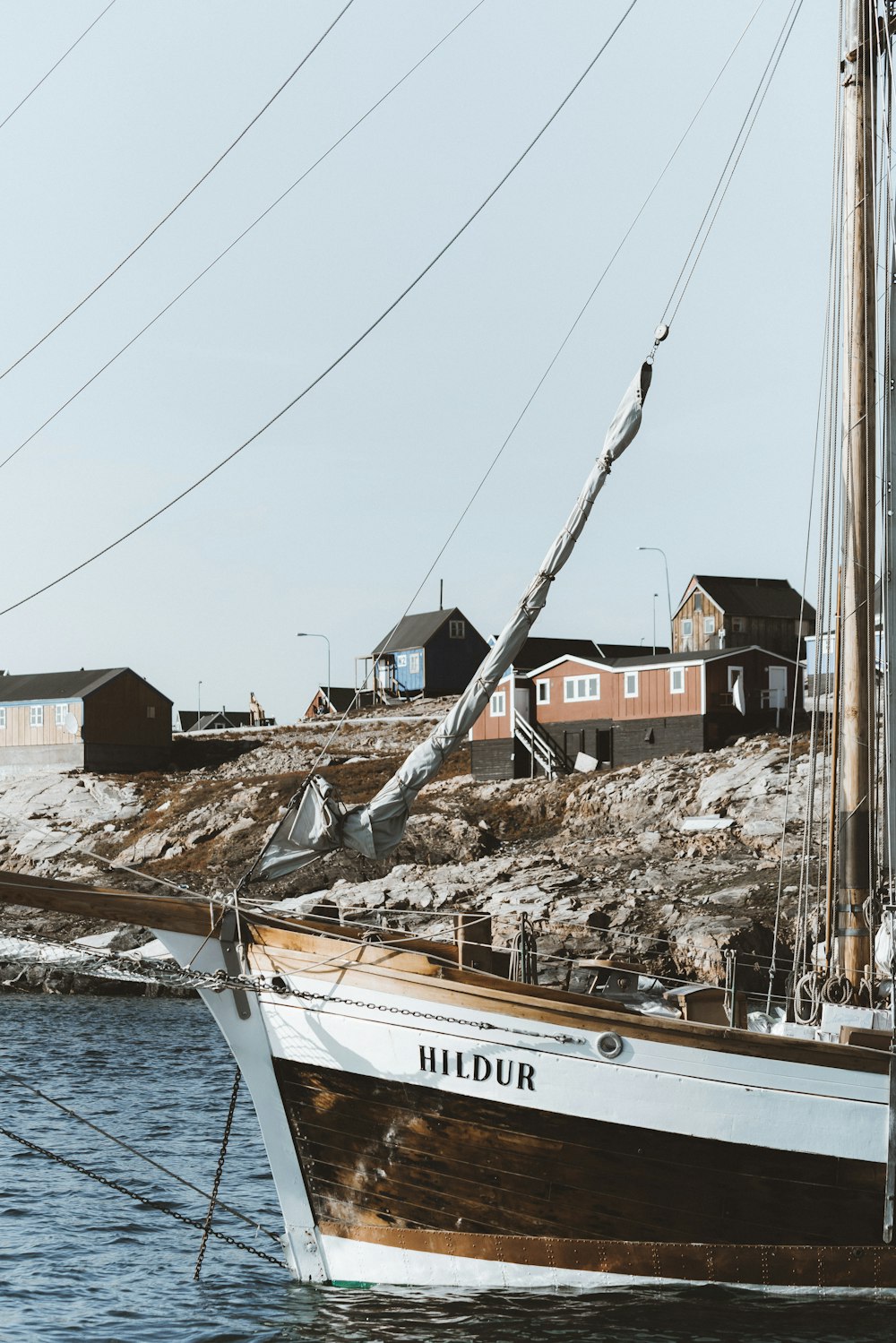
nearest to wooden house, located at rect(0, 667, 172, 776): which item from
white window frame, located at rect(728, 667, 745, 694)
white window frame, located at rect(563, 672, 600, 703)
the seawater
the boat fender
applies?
white window frame, located at rect(563, 672, 600, 703)

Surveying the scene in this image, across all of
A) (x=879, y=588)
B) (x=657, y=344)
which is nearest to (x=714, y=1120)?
(x=879, y=588)

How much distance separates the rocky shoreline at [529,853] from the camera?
38500 mm

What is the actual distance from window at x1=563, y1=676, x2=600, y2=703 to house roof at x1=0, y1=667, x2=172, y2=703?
3336cm

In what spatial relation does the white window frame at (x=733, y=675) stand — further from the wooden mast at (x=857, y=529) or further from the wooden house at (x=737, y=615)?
the wooden mast at (x=857, y=529)

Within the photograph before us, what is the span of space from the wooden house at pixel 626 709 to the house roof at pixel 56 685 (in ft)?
95.4

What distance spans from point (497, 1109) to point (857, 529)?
7.96m

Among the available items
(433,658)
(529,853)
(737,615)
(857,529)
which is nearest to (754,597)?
(737,615)

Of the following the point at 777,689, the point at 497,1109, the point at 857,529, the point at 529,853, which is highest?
the point at 857,529

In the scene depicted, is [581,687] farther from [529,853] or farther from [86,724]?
[86,724]

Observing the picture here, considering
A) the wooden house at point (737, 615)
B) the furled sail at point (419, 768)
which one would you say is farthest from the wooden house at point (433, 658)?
the furled sail at point (419, 768)

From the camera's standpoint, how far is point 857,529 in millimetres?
15641

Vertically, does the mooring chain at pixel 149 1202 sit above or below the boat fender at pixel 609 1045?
below

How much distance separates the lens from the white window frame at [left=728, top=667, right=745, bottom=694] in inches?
2222

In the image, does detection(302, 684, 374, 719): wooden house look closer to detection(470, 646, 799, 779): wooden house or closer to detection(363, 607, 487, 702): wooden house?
detection(363, 607, 487, 702): wooden house
